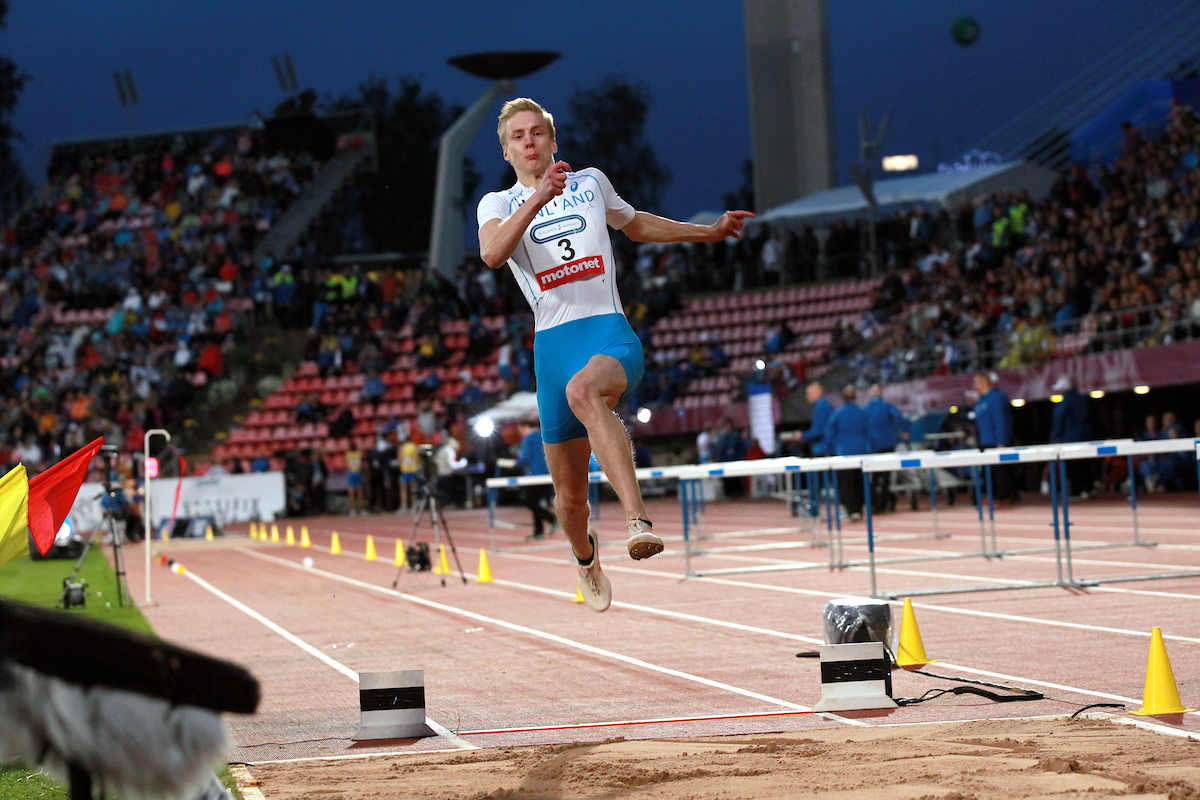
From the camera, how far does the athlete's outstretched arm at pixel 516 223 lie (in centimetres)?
502

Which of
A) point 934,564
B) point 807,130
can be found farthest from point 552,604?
point 807,130

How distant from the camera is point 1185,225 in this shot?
2052cm

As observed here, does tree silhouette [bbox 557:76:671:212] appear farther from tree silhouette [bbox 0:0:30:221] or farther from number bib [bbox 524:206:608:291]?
number bib [bbox 524:206:608:291]

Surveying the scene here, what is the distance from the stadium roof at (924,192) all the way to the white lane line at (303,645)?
20.3 meters

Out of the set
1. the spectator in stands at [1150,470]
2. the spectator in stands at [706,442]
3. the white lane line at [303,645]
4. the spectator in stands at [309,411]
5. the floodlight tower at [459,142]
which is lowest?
the white lane line at [303,645]

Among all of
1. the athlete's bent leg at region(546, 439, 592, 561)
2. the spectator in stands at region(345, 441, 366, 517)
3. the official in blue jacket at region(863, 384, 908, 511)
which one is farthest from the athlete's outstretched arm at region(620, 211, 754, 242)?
the spectator in stands at region(345, 441, 366, 517)

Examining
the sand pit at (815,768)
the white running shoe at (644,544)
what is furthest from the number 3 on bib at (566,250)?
the sand pit at (815,768)

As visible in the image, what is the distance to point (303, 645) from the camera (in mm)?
9336

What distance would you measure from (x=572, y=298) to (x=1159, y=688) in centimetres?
278

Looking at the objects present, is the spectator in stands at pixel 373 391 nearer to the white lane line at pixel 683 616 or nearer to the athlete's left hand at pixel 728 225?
the white lane line at pixel 683 616

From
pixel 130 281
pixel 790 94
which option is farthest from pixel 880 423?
pixel 130 281

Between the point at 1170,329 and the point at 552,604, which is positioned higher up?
the point at 1170,329

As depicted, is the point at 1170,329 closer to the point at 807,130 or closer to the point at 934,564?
the point at 934,564

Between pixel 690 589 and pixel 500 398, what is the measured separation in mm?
18854
